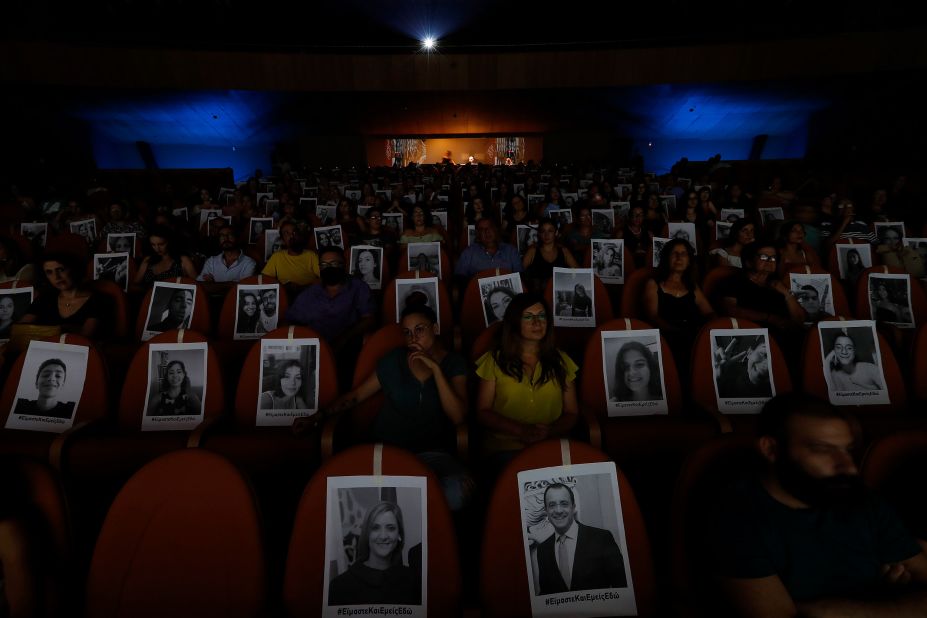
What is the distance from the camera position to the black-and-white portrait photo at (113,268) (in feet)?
14.6

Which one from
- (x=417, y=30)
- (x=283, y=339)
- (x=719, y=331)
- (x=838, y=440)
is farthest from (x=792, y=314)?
(x=417, y=30)

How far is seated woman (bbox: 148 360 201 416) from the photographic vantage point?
8.27 ft

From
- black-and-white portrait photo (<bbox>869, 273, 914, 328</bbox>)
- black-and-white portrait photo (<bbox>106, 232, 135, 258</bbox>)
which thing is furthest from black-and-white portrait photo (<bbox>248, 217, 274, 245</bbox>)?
black-and-white portrait photo (<bbox>869, 273, 914, 328</bbox>)

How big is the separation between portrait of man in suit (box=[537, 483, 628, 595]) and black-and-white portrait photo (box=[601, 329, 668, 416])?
109 centimetres

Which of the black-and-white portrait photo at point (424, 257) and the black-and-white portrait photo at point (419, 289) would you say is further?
the black-and-white portrait photo at point (424, 257)

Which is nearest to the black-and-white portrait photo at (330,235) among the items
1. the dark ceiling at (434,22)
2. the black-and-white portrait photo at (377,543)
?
the black-and-white portrait photo at (377,543)

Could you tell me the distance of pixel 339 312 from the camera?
3625mm

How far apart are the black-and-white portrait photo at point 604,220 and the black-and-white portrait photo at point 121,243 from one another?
20.1 feet

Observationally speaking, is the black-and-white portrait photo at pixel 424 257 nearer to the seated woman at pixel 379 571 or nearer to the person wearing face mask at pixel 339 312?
the person wearing face mask at pixel 339 312

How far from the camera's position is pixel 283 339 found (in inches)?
103

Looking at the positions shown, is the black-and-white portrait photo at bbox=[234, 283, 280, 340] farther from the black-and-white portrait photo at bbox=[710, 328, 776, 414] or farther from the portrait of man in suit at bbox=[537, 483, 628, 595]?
the black-and-white portrait photo at bbox=[710, 328, 776, 414]

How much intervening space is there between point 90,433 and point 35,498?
3.11 feet

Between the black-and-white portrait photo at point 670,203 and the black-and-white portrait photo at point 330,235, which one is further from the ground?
the black-and-white portrait photo at point 670,203

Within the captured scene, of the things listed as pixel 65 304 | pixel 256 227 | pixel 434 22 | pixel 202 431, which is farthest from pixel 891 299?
pixel 434 22
